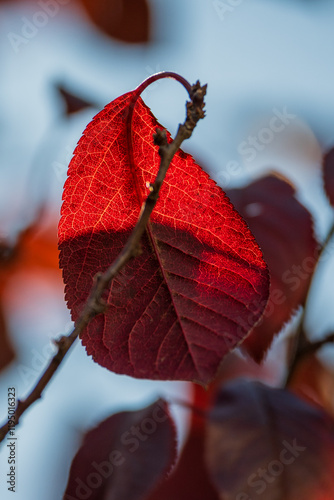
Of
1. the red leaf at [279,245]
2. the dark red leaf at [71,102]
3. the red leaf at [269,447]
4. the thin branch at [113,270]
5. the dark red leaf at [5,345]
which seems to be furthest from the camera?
the dark red leaf at [5,345]

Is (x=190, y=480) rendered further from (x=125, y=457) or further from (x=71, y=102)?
(x=71, y=102)

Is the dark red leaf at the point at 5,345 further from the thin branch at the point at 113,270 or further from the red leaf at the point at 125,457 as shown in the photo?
the thin branch at the point at 113,270

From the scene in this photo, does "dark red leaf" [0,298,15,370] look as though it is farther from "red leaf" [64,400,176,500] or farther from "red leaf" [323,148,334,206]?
"red leaf" [323,148,334,206]

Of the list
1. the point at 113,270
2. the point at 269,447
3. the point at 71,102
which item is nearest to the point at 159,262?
the point at 113,270

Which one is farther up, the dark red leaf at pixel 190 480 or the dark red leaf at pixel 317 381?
the dark red leaf at pixel 317 381

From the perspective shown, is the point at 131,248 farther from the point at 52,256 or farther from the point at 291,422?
the point at 52,256

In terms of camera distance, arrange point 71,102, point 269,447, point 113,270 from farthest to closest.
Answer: point 71,102 < point 269,447 < point 113,270

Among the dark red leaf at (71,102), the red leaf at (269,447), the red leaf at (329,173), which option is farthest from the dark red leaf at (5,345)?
the red leaf at (329,173)

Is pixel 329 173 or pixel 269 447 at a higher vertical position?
pixel 329 173
